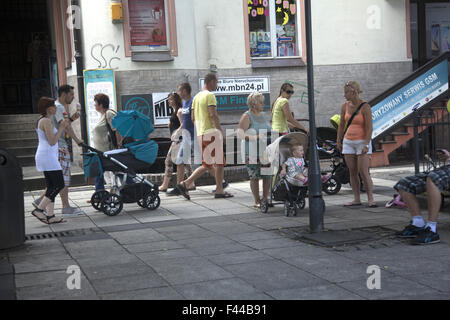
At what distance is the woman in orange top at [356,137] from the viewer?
8812mm

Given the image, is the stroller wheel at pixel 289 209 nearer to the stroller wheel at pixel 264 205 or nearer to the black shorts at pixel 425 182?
the stroller wheel at pixel 264 205

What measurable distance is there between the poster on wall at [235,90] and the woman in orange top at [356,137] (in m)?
5.77

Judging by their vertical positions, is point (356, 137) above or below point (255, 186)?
above

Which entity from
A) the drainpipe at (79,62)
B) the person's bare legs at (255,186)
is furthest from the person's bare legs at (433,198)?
the drainpipe at (79,62)

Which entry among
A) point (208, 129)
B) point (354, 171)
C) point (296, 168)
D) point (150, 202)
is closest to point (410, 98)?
point (354, 171)

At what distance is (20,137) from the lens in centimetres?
1533

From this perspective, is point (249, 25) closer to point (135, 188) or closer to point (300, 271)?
point (135, 188)

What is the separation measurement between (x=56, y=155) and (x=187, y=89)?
3272 mm

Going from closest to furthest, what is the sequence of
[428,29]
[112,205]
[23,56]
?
1. [112,205]
2. [428,29]
3. [23,56]

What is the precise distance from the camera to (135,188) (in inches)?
362

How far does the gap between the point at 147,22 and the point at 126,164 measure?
581cm

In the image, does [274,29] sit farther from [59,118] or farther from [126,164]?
[59,118]

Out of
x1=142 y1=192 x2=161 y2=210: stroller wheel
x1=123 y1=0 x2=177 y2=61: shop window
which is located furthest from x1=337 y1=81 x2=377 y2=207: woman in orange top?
x1=123 y1=0 x2=177 y2=61: shop window

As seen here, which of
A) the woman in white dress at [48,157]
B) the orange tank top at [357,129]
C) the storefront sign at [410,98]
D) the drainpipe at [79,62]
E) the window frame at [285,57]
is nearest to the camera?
the woman in white dress at [48,157]
